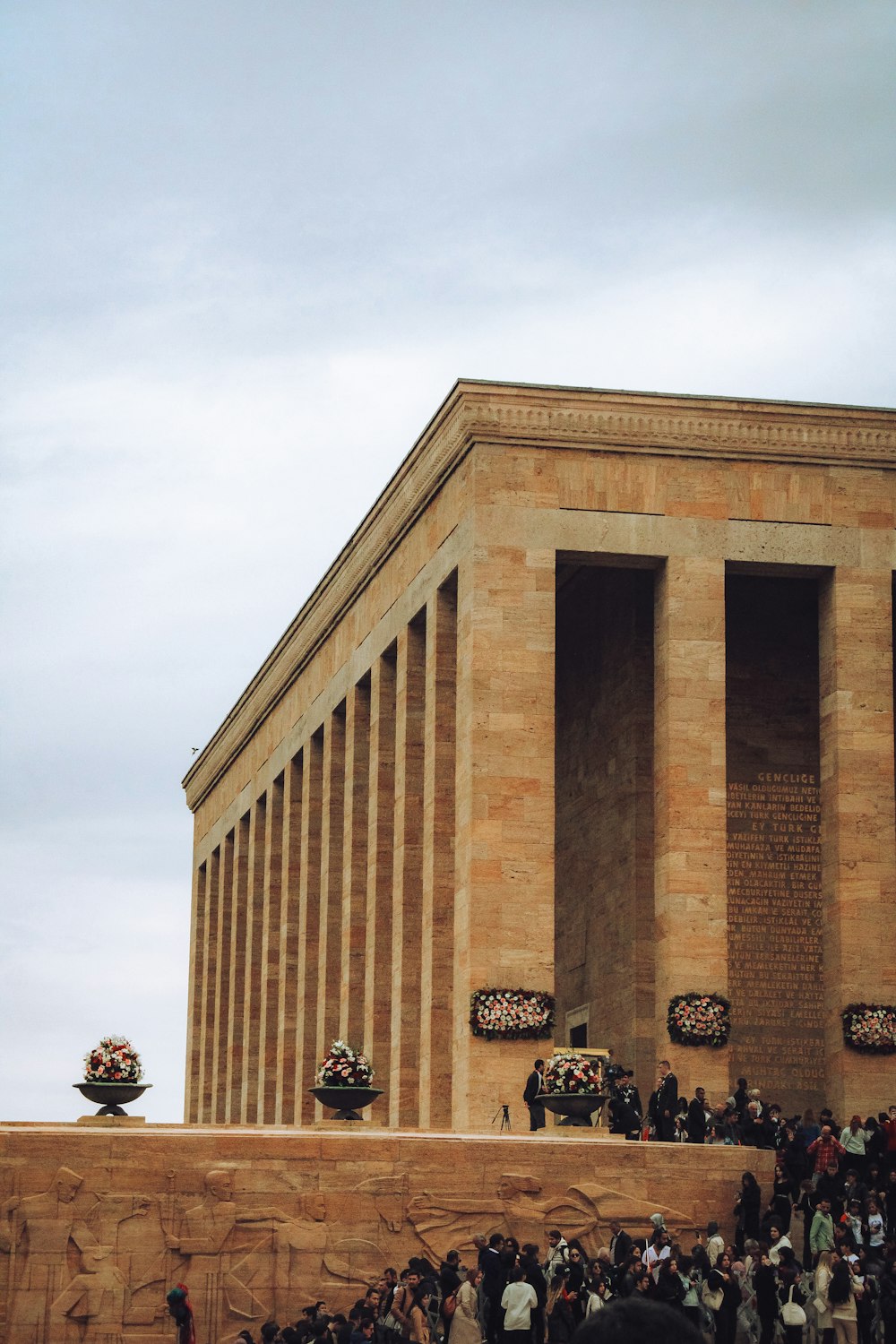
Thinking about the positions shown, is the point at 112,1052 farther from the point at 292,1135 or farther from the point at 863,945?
the point at 863,945

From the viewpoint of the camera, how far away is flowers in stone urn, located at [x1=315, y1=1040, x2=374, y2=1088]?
26750 mm

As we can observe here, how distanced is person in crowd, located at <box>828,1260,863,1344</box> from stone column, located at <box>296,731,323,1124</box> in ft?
80.0

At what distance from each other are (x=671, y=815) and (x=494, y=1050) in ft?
14.5

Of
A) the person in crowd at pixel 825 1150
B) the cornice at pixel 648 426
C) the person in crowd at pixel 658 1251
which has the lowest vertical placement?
the person in crowd at pixel 658 1251

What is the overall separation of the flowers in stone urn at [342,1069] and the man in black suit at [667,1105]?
12.2ft

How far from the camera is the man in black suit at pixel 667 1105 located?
27.1m

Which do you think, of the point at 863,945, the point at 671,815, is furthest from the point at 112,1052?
the point at 863,945

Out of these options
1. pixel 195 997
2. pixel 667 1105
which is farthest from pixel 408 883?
pixel 195 997

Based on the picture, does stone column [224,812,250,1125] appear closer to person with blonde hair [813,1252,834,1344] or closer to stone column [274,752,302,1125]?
stone column [274,752,302,1125]

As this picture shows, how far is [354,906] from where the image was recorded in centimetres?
4162

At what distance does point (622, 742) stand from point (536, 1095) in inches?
431

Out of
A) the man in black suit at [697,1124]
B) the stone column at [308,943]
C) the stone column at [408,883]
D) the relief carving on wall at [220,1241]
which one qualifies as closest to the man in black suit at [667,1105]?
the man in black suit at [697,1124]

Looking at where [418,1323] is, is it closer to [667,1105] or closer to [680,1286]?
[680,1286]

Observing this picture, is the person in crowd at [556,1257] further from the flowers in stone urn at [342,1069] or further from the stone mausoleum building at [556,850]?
the flowers in stone urn at [342,1069]
